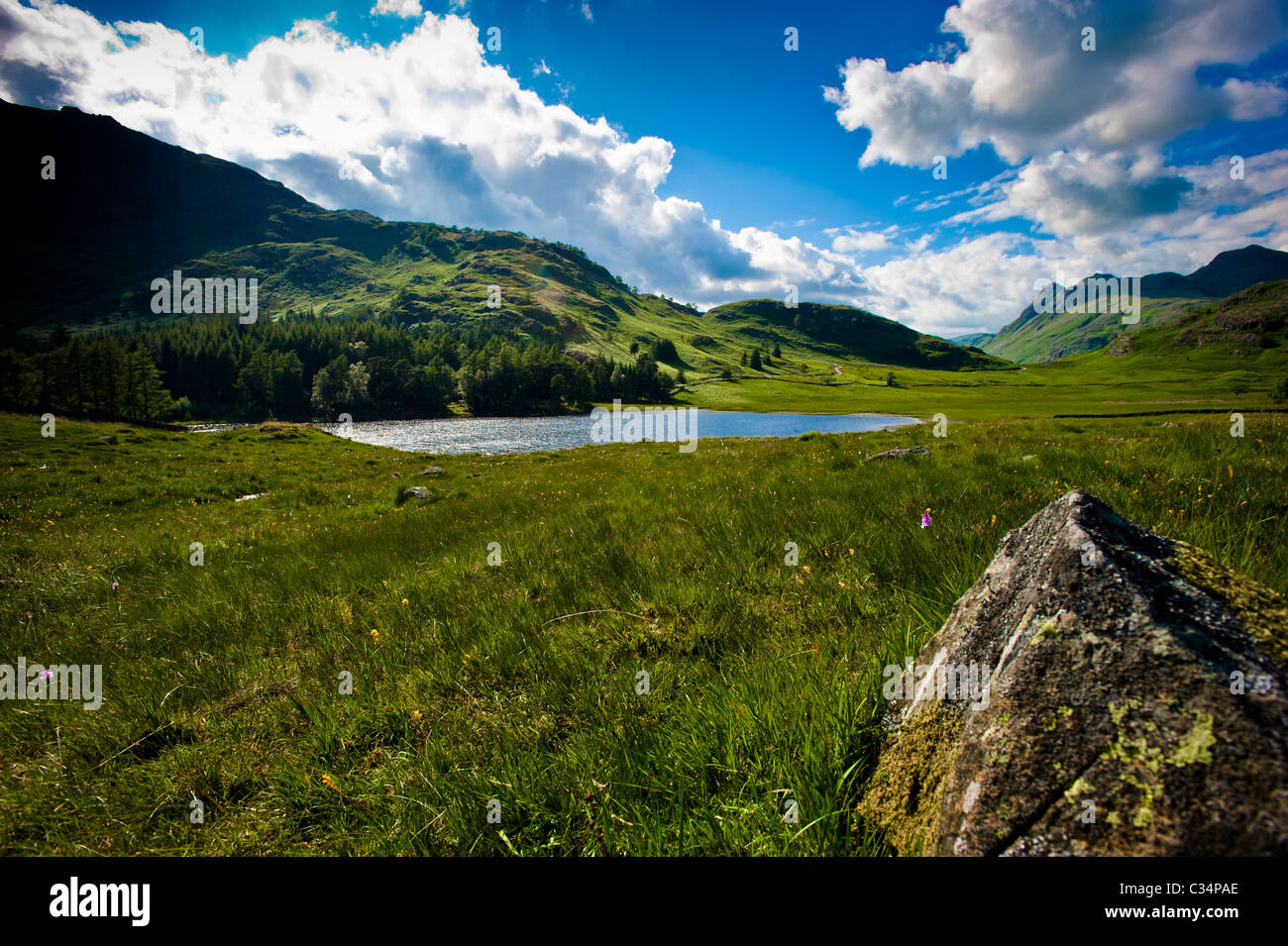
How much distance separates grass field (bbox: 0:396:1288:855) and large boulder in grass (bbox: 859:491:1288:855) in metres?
0.43

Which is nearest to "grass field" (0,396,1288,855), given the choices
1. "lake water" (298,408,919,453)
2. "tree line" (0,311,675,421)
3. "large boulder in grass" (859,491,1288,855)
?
"large boulder in grass" (859,491,1288,855)

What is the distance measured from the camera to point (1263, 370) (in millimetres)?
160375

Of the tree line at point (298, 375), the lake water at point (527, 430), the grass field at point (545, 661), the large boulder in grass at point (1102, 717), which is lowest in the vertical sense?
the grass field at point (545, 661)

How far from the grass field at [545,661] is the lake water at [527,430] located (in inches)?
1921

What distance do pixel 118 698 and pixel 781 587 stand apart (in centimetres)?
565

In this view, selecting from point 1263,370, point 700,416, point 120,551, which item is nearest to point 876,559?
point 120,551

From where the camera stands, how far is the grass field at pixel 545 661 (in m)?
2.33

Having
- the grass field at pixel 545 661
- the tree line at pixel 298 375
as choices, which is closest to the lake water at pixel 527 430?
the tree line at pixel 298 375

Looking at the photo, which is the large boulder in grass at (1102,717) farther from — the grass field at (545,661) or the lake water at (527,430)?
the lake water at (527,430)

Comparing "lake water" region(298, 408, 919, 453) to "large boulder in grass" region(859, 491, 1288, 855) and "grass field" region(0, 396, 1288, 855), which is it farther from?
"large boulder in grass" region(859, 491, 1288, 855)

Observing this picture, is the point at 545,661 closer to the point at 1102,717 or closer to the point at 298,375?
the point at 1102,717

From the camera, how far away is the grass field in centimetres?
233

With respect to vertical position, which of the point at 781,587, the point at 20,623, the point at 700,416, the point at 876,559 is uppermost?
the point at 700,416
